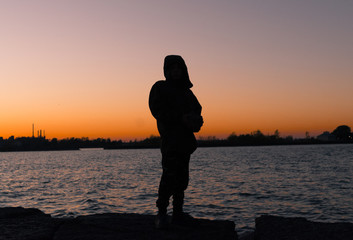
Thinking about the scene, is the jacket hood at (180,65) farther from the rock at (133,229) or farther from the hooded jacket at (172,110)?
the rock at (133,229)

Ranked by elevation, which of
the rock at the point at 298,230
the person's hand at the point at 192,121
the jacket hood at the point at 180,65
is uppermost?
the jacket hood at the point at 180,65

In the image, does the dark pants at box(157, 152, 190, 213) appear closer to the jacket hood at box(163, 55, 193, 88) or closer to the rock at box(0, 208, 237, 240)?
the rock at box(0, 208, 237, 240)

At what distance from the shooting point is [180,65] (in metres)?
4.63

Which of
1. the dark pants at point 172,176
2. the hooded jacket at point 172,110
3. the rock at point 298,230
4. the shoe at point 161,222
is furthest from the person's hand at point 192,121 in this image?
the rock at point 298,230

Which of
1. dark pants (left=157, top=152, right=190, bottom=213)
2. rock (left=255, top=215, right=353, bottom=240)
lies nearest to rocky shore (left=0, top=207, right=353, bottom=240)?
rock (left=255, top=215, right=353, bottom=240)

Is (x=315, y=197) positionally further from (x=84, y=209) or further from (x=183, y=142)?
(x=183, y=142)

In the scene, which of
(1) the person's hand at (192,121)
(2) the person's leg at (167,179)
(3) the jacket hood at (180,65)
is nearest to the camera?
(1) the person's hand at (192,121)

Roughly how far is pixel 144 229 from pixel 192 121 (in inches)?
59.5

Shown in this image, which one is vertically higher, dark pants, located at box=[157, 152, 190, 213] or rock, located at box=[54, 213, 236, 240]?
dark pants, located at box=[157, 152, 190, 213]

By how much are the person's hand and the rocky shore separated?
1.30 metres

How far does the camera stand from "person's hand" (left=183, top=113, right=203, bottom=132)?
436 centimetres

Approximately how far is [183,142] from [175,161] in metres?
0.26

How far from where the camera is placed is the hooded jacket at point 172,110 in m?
4.48

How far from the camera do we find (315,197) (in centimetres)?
1795
